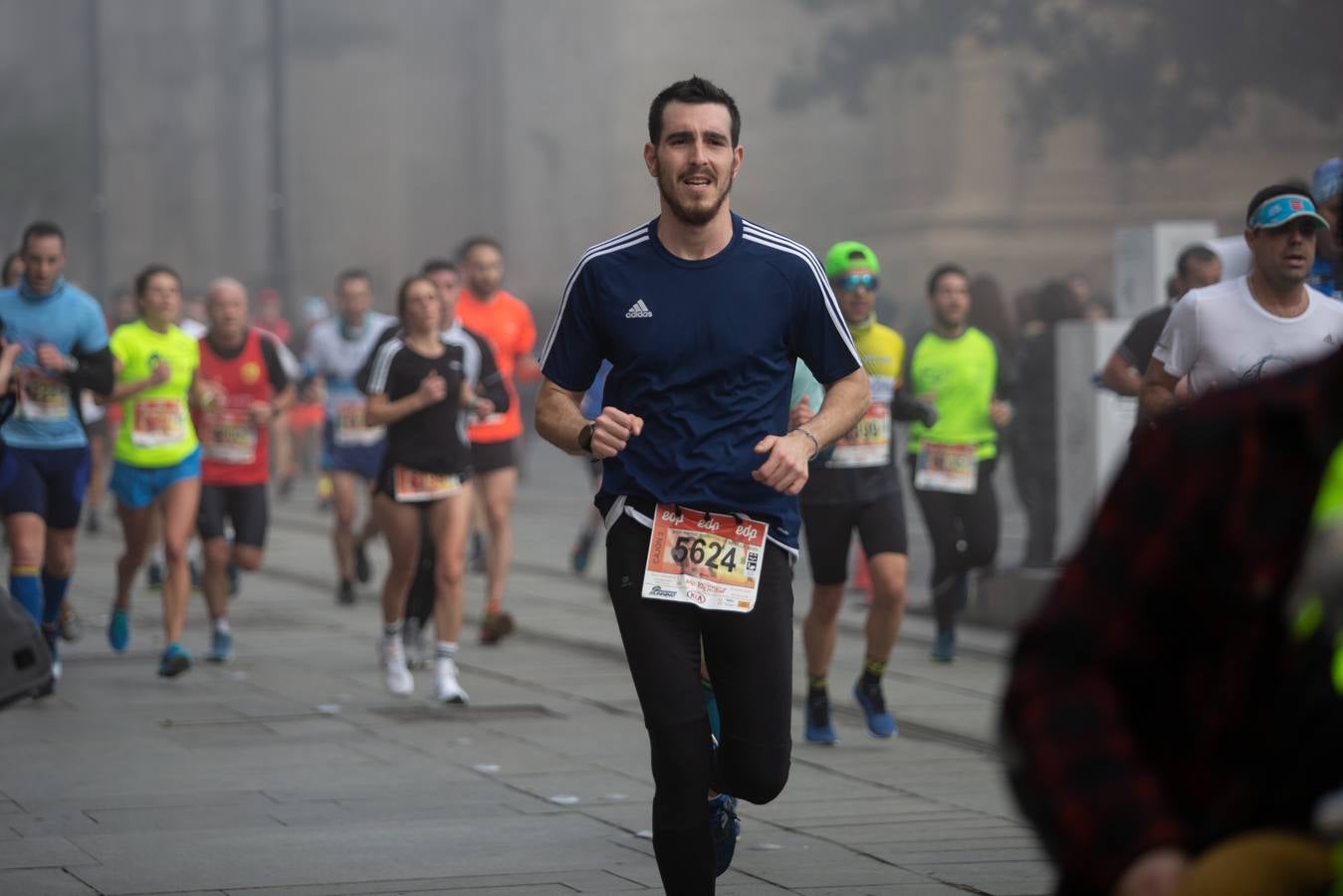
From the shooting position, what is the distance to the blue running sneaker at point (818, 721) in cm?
819

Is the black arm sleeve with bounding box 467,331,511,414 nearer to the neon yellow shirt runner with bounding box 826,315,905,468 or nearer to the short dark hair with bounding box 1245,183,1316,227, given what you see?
the neon yellow shirt runner with bounding box 826,315,905,468

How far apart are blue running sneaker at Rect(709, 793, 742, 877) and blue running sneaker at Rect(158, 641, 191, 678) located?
4949 mm

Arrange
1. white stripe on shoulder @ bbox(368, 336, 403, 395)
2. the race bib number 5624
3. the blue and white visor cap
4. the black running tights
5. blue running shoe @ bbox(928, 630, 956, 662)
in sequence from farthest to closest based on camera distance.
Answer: blue running shoe @ bbox(928, 630, 956, 662) < white stripe on shoulder @ bbox(368, 336, 403, 395) < the blue and white visor cap < the race bib number 5624 < the black running tights

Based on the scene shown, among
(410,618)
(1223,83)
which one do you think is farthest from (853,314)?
(1223,83)

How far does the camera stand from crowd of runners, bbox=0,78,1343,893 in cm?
489

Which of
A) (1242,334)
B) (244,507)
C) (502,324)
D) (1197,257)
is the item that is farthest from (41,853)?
(502,324)

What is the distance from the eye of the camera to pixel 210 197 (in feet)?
205

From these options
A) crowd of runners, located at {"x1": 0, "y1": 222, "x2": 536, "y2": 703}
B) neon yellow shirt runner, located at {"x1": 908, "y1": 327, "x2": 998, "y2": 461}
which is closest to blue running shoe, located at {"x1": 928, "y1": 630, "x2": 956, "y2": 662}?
neon yellow shirt runner, located at {"x1": 908, "y1": 327, "x2": 998, "y2": 461}

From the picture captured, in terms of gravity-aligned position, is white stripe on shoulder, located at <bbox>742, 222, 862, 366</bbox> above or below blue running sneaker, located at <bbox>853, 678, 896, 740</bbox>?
above

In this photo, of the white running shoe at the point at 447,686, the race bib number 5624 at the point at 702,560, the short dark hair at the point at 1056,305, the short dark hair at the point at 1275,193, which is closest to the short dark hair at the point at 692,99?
the race bib number 5624 at the point at 702,560

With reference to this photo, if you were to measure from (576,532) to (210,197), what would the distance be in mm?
46231

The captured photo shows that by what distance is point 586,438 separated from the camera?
4.98m

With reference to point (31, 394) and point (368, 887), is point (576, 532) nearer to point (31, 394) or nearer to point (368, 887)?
point (31, 394)

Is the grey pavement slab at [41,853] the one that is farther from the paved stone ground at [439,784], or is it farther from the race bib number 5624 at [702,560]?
the race bib number 5624 at [702,560]
